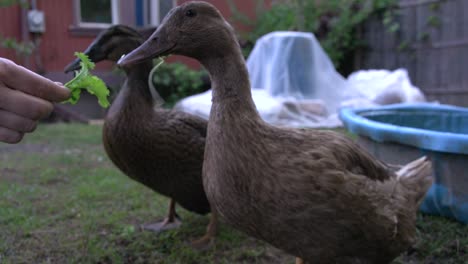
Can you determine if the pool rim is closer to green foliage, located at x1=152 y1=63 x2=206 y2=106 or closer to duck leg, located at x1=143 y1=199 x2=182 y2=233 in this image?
duck leg, located at x1=143 y1=199 x2=182 y2=233

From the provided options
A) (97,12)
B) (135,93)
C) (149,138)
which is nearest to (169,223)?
(149,138)

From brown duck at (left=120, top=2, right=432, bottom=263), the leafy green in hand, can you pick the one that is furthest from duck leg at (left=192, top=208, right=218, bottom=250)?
the leafy green in hand

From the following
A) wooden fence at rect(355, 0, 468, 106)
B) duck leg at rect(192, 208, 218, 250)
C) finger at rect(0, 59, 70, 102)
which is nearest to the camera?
finger at rect(0, 59, 70, 102)

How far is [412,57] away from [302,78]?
2559 mm

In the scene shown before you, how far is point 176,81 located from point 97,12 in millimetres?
2221

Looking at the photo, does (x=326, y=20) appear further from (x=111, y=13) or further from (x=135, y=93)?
(x=135, y=93)

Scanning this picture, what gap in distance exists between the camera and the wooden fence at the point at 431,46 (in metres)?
8.27

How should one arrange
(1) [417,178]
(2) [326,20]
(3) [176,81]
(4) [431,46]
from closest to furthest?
(1) [417,178] → (4) [431,46] → (3) [176,81] → (2) [326,20]

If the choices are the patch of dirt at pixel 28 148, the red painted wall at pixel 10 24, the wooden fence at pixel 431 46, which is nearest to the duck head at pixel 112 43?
the patch of dirt at pixel 28 148

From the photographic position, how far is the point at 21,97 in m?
1.82

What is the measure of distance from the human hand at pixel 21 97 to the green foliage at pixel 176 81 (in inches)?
307

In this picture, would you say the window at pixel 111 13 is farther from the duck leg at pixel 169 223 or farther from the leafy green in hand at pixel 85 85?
the leafy green in hand at pixel 85 85

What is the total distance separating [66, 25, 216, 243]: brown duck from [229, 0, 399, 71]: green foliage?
24.6 feet

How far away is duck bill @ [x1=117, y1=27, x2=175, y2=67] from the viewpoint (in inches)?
81.0
